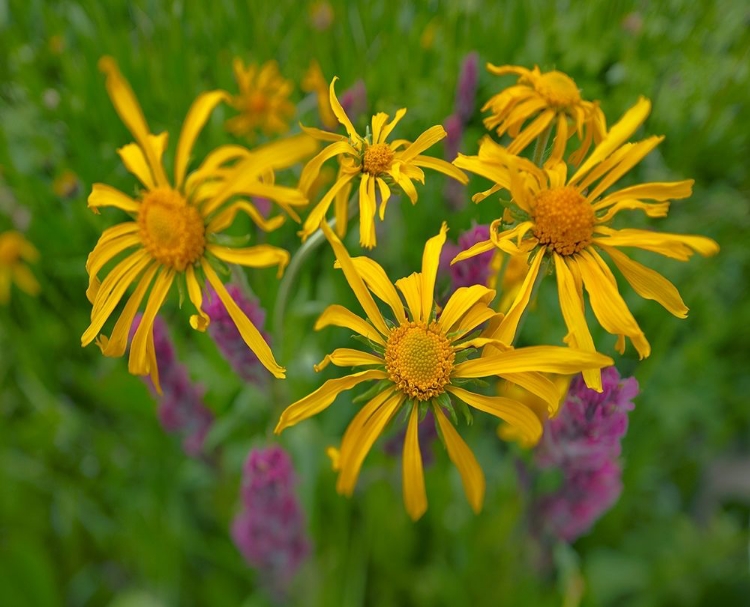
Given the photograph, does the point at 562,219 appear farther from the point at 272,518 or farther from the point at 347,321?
the point at 272,518

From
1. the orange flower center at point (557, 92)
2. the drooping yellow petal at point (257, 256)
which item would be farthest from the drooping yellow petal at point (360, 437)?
the orange flower center at point (557, 92)

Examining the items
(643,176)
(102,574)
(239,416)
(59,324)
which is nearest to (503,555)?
(239,416)

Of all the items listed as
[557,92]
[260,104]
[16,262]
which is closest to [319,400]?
[557,92]

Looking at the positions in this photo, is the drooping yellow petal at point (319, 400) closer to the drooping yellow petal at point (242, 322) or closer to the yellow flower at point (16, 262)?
the drooping yellow petal at point (242, 322)

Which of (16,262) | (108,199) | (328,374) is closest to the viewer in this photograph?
(108,199)

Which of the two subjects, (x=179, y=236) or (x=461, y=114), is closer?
(x=179, y=236)

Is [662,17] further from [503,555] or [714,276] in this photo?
[503,555]
